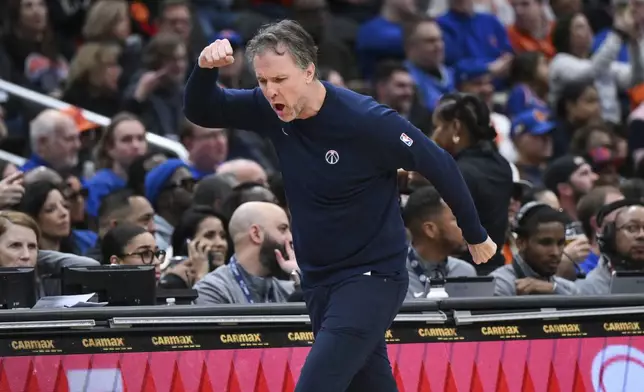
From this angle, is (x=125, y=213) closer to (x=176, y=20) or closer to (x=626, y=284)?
(x=626, y=284)

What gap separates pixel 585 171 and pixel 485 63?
3534 millimetres

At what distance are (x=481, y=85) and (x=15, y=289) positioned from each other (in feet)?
25.7

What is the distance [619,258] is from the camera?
8.98 meters

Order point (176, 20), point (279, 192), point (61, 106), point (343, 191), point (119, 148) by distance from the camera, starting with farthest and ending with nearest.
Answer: point (176, 20) < point (61, 106) < point (119, 148) < point (279, 192) < point (343, 191)

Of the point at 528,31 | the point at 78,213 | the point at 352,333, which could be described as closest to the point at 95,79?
the point at 78,213

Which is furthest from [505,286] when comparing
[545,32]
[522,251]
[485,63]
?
[545,32]

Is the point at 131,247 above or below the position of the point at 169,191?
below

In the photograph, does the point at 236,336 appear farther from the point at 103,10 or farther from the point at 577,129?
the point at 577,129

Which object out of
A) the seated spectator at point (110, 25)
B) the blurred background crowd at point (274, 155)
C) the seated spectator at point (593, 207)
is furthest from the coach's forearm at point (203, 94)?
the seated spectator at point (110, 25)

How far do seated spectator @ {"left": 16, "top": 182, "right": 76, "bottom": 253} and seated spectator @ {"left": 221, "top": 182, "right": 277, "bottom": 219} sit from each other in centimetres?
103

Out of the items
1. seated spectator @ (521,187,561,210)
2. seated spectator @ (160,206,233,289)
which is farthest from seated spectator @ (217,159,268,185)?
seated spectator @ (521,187,561,210)

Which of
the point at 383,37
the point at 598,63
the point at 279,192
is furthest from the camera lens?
the point at 598,63

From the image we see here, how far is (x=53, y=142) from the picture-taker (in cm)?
1134

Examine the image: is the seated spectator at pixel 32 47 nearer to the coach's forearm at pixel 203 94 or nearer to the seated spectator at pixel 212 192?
the seated spectator at pixel 212 192
